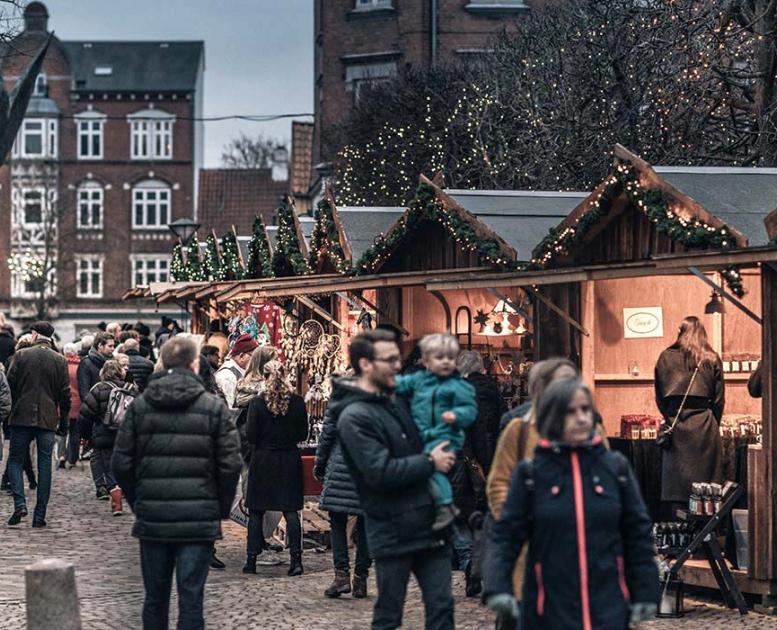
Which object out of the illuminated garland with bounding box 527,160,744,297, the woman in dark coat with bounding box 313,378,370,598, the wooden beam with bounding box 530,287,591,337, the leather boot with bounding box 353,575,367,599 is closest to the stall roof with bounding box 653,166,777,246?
the illuminated garland with bounding box 527,160,744,297

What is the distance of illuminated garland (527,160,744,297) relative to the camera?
11164mm

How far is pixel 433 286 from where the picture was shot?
46.0 ft

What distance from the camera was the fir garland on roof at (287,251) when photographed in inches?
781

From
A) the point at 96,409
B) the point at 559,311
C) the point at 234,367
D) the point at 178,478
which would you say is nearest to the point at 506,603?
the point at 178,478

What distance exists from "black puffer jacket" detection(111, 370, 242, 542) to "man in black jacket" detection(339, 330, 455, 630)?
3.11 feet

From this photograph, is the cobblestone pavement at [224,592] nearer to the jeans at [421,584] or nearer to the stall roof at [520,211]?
the jeans at [421,584]

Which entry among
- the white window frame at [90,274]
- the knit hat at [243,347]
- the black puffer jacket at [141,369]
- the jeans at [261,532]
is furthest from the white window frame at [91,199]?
the black puffer jacket at [141,369]

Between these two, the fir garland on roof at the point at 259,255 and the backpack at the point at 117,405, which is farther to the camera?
the fir garland on roof at the point at 259,255

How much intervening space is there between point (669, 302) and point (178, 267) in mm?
17498

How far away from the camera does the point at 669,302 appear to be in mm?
14867

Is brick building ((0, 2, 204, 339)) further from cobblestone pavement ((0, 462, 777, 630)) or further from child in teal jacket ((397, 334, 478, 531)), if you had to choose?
child in teal jacket ((397, 334, 478, 531))

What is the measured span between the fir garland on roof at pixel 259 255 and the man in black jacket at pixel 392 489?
13.4 m

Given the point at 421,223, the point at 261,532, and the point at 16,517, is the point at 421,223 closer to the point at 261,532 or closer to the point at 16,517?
the point at 261,532

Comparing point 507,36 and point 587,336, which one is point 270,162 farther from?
point 587,336
